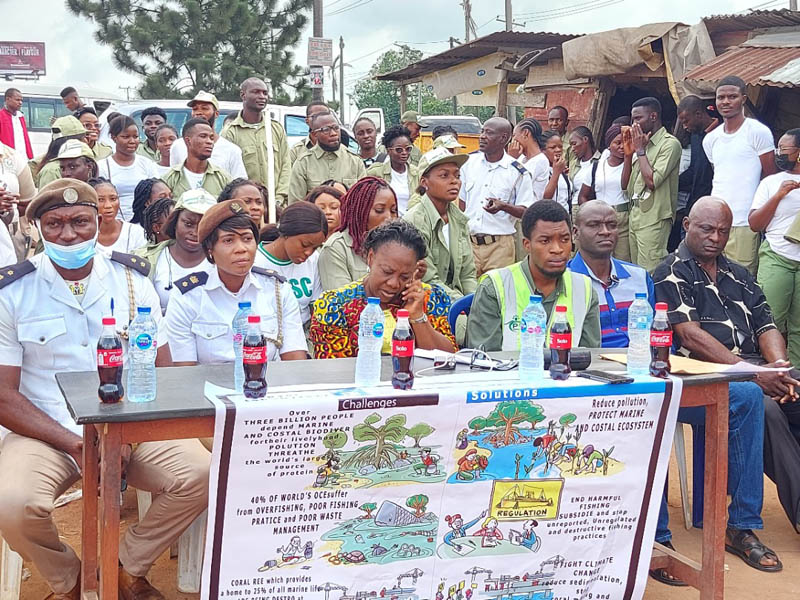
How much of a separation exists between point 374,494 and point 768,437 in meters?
2.29

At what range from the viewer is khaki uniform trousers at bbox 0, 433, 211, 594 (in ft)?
11.1

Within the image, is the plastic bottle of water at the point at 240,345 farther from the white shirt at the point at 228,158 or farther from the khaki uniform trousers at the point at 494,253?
the khaki uniform trousers at the point at 494,253

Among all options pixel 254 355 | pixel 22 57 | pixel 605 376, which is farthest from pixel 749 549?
pixel 22 57

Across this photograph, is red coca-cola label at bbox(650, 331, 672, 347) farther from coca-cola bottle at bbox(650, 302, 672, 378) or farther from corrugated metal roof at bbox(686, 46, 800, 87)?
corrugated metal roof at bbox(686, 46, 800, 87)

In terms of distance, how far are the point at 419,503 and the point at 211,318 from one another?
143 centimetres

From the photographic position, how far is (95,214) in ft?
12.7

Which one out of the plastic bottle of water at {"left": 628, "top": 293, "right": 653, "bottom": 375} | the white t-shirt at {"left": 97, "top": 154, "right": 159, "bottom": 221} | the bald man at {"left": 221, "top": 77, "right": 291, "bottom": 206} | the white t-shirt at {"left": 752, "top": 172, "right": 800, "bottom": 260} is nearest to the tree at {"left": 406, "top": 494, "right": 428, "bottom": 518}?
the plastic bottle of water at {"left": 628, "top": 293, "right": 653, "bottom": 375}

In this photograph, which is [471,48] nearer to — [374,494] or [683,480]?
[683,480]

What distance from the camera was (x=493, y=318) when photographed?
14.8 ft

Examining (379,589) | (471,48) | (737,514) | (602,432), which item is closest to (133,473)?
(379,589)

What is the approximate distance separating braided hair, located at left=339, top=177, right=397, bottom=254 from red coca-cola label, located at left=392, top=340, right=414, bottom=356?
223cm

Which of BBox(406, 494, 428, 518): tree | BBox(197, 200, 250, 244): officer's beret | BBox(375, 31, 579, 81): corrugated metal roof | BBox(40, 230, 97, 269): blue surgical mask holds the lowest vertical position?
BBox(406, 494, 428, 518): tree

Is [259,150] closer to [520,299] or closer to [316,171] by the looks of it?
[316,171]

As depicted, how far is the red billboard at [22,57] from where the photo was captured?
46.8 meters
